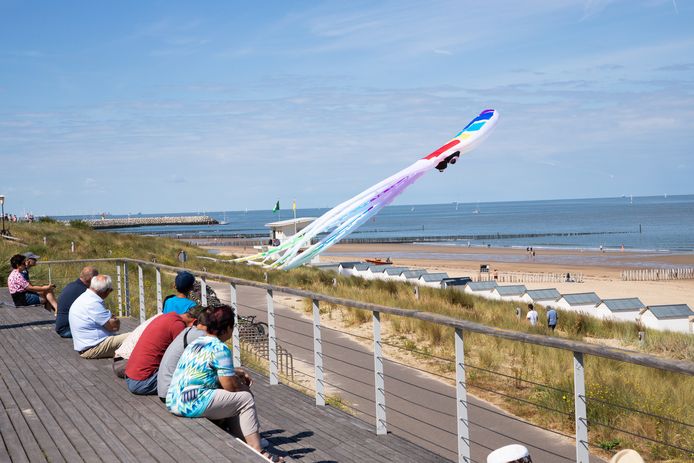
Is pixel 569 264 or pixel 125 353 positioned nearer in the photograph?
pixel 125 353

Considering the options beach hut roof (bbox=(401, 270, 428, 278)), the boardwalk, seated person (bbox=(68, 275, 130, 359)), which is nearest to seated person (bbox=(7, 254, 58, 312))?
the boardwalk

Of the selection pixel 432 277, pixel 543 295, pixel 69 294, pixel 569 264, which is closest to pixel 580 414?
pixel 69 294

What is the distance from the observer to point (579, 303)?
25.5 meters

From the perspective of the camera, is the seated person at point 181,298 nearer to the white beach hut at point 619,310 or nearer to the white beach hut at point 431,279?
the white beach hut at point 619,310

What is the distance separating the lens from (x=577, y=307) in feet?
83.0

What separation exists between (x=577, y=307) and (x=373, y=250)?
2172 inches

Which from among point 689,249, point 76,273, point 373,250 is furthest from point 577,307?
point 373,250

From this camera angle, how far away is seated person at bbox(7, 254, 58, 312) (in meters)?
11.8

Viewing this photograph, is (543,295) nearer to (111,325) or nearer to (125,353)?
(111,325)

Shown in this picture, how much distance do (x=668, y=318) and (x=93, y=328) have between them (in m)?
18.6

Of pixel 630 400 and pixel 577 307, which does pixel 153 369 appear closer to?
pixel 630 400

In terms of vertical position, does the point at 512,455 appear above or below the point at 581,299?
above

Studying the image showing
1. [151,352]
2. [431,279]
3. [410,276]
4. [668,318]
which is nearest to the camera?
[151,352]

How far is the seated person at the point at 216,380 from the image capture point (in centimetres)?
488
